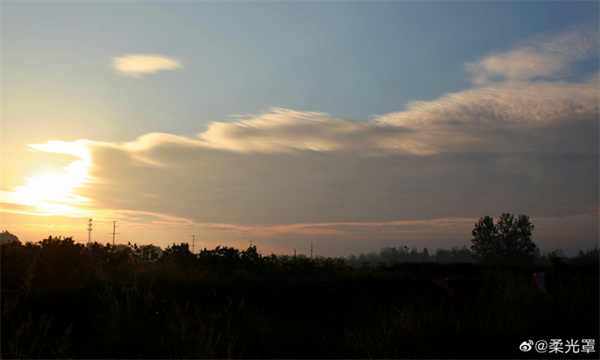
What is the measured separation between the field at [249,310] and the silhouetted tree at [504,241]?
43941 mm

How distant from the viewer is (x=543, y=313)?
360 inches

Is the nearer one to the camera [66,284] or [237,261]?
[66,284]

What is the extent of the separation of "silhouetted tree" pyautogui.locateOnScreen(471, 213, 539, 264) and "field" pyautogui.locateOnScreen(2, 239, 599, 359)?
43.9m

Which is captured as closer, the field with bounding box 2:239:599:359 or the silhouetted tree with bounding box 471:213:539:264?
the field with bounding box 2:239:599:359

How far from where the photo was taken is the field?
7223mm

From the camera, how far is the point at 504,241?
55188mm

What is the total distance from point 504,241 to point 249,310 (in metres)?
52.5

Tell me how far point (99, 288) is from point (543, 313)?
852 centimetres

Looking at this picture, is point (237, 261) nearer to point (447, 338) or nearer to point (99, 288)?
point (99, 288)

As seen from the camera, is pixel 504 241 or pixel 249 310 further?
pixel 504 241

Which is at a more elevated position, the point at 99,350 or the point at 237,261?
the point at 237,261

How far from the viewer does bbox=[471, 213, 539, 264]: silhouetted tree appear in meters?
54.1

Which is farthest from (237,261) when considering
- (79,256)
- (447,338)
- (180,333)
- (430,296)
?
(447,338)

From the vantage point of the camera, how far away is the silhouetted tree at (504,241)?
177 ft
